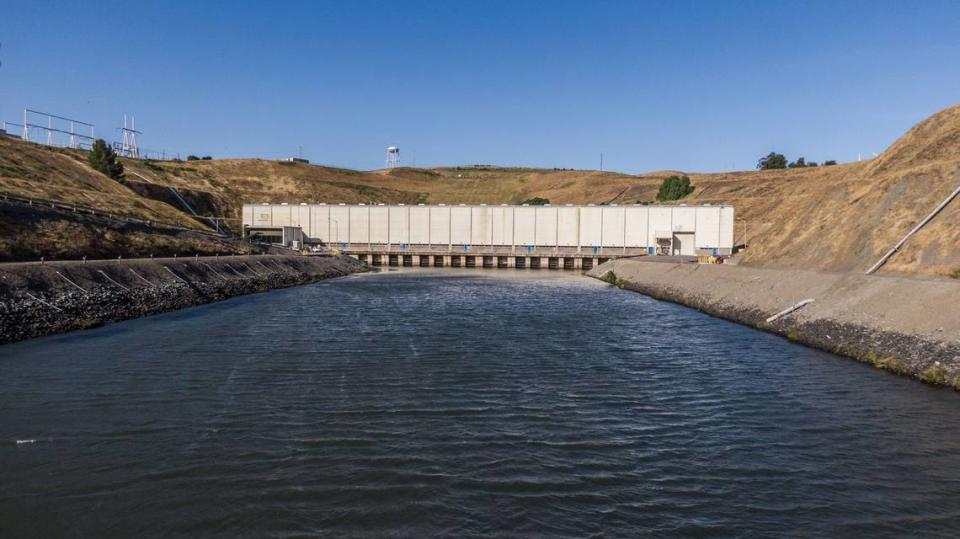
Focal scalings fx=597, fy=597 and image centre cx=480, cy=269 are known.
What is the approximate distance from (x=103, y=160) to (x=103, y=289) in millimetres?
84454

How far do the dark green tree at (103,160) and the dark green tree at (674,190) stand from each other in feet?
408

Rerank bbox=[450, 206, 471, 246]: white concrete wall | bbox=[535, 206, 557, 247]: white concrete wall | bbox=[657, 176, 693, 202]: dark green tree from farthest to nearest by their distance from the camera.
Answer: bbox=[657, 176, 693, 202]: dark green tree
bbox=[450, 206, 471, 246]: white concrete wall
bbox=[535, 206, 557, 247]: white concrete wall

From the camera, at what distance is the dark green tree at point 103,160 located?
338 feet

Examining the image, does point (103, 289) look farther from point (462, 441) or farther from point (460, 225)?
→ point (460, 225)

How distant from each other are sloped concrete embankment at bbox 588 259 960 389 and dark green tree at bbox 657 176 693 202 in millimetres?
118374

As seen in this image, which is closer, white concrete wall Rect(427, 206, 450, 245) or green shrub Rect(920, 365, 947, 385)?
green shrub Rect(920, 365, 947, 385)

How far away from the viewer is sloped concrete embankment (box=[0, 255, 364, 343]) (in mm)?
27516

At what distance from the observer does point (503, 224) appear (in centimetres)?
11025

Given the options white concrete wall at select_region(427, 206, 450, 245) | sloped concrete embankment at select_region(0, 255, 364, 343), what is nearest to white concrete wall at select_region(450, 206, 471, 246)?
white concrete wall at select_region(427, 206, 450, 245)

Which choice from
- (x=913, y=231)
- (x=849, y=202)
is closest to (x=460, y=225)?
(x=849, y=202)

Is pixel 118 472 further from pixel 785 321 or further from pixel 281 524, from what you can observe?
pixel 785 321

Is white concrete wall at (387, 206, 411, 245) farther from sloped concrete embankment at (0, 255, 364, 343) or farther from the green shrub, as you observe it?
the green shrub

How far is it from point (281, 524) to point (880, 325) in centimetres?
2393

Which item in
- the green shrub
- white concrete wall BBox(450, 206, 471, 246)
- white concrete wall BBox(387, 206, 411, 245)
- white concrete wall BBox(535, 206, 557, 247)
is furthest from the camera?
white concrete wall BBox(387, 206, 411, 245)
